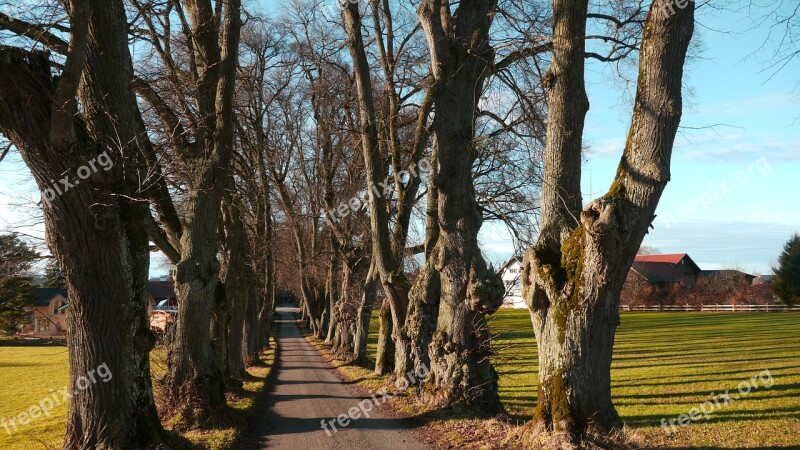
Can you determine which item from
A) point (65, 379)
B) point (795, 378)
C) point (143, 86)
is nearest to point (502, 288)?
point (143, 86)

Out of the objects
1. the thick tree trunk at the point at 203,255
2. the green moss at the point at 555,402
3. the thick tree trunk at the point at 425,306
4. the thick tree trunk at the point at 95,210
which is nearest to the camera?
the thick tree trunk at the point at 95,210

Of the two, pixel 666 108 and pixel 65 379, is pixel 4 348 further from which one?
pixel 666 108

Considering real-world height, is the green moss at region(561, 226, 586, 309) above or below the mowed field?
above

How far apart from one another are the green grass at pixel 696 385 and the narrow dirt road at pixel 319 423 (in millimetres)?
2568

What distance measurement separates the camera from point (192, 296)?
412 inches

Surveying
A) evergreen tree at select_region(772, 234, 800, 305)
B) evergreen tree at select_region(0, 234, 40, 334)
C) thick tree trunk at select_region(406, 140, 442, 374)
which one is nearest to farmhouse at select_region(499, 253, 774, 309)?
evergreen tree at select_region(772, 234, 800, 305)

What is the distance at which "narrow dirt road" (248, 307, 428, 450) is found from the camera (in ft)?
29.4

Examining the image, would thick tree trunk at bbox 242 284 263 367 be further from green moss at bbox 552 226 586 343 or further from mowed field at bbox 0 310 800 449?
green moss at bbox 552 226 586 343

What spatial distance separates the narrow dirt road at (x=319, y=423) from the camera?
8961 mm

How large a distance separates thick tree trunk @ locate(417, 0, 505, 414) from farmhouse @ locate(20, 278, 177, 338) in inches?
194

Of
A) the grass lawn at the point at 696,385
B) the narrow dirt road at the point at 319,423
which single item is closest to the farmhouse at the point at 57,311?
the narrow dirt road at the point at 319,423

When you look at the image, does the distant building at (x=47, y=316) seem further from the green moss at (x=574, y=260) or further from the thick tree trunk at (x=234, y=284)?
the green moss at (x=574, y=260)

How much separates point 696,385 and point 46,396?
59.0 ft

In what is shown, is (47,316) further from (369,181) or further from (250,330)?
(250,330)
